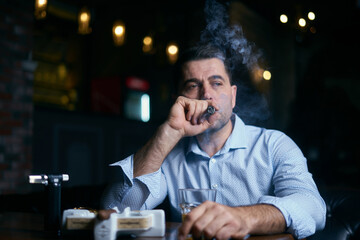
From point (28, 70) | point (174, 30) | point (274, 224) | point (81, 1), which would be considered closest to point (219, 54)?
point (274, 224)

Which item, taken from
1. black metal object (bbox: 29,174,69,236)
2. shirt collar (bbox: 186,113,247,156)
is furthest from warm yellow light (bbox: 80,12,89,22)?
black metal object (bbox: 29,174,69,236)

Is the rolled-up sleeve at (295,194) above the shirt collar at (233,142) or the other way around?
the other way around

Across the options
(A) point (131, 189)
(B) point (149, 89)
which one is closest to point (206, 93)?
(A) point (131, 189)

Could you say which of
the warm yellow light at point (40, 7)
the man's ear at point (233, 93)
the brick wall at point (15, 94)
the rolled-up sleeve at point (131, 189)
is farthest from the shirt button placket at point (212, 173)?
the warm yellow light at point (40, 7)

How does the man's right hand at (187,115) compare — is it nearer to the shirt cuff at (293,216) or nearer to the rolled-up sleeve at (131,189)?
the rolled-up sleeve at (131,189)

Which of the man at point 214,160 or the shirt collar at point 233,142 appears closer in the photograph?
the man at point 214,160

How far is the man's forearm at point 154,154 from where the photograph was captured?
155 centimetres

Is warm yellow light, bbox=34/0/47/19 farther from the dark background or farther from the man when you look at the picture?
the man

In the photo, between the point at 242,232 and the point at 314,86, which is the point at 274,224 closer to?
the point at 242,232

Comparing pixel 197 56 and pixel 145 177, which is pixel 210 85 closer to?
pixel 197 56

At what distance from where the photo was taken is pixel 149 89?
24.7ft

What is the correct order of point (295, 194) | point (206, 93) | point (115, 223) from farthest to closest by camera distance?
point (206, 93)
point (295, 194)
point (115, 223)

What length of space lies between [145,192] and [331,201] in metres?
0.91

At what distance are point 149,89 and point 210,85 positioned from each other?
578 cm
